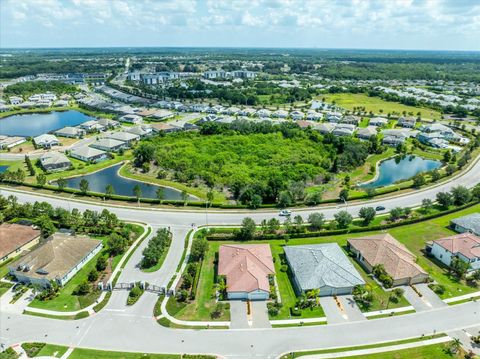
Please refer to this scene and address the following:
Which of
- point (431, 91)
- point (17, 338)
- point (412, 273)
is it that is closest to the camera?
point (17, 338)

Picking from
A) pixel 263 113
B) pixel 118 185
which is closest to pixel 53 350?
pixel 118 185

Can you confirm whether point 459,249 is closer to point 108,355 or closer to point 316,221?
point 316,221

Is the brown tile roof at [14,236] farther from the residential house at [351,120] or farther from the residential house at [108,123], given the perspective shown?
the residential house at [351,120]

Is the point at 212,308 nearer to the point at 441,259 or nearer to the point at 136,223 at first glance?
the point at 136,223

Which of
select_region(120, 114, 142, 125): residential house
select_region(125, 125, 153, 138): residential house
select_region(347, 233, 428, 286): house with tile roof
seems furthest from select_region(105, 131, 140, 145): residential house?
select_region(347, 233, 428, 286): house with tile roof

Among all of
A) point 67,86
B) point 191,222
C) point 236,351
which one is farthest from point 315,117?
point 67,86

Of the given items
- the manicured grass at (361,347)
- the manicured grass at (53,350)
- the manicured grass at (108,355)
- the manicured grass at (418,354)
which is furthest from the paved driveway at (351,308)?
the manicured grass at (53,350)
